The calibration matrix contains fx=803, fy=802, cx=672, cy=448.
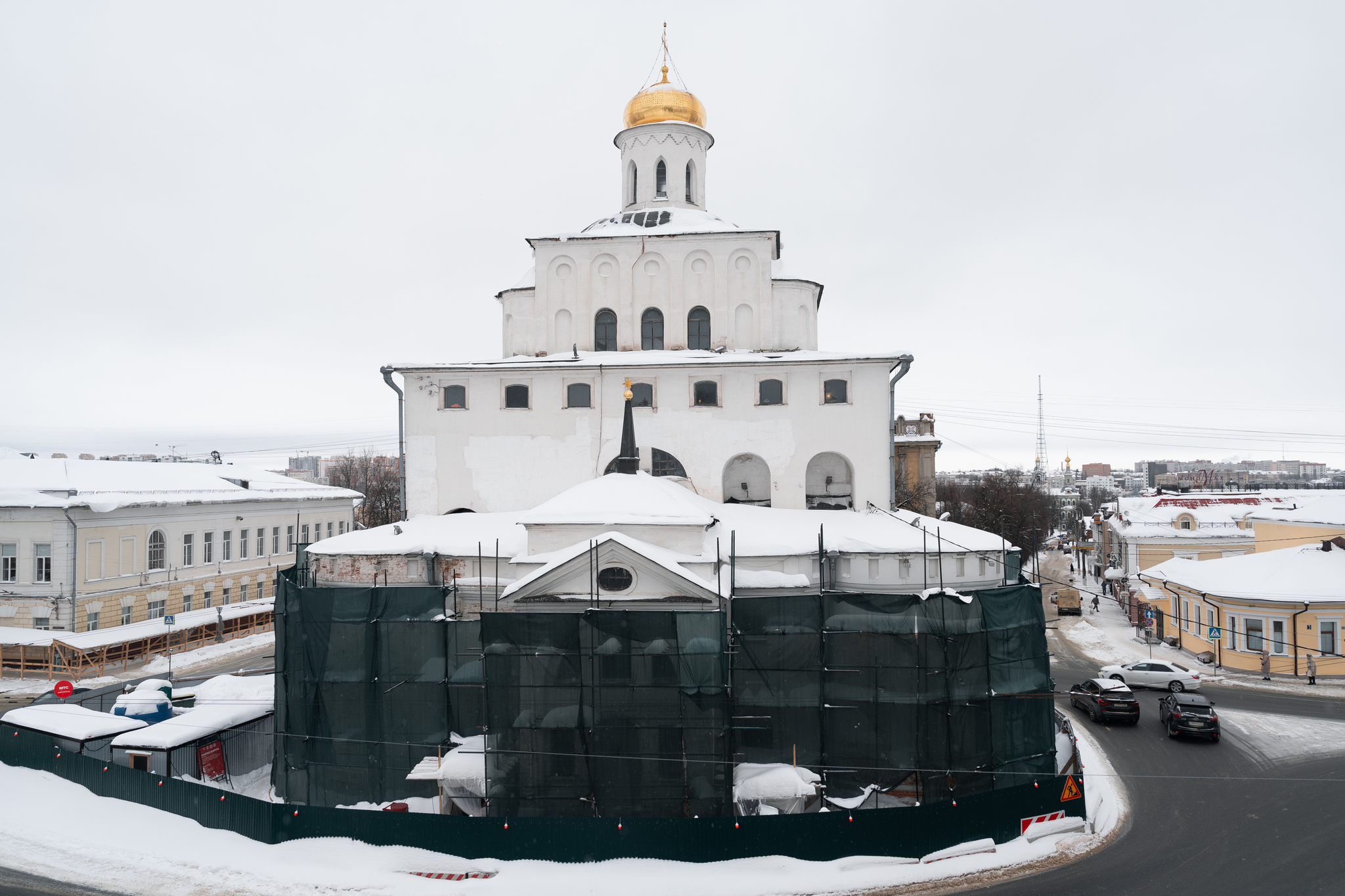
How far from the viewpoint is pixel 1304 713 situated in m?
23.4

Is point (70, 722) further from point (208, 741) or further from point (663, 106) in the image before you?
point (663, 106)

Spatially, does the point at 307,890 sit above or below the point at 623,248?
below

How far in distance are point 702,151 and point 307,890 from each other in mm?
28698

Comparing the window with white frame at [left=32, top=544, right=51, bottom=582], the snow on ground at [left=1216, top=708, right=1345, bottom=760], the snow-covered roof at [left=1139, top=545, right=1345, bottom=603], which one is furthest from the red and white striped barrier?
the snow-covered roof at [left=1139, top=545, right=1345, bottom=603]

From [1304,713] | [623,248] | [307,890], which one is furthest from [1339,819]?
[623,248]

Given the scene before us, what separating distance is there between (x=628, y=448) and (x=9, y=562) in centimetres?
2558

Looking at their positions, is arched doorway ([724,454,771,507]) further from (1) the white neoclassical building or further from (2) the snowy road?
(2) the snowy road

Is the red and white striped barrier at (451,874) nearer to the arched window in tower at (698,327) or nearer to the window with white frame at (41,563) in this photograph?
the arched window in tower at (698,327)

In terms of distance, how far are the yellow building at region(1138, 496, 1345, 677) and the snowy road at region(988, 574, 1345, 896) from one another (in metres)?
3.50

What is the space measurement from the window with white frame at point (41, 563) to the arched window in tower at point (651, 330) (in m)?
23.7

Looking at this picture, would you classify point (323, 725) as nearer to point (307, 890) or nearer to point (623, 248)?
point (307, 890)

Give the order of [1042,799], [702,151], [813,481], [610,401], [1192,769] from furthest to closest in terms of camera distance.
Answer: [702,151], [813,481], [610,401], [1192,769], [1042,799]

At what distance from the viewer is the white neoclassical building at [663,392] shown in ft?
83.7

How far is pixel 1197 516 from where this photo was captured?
41656mm
